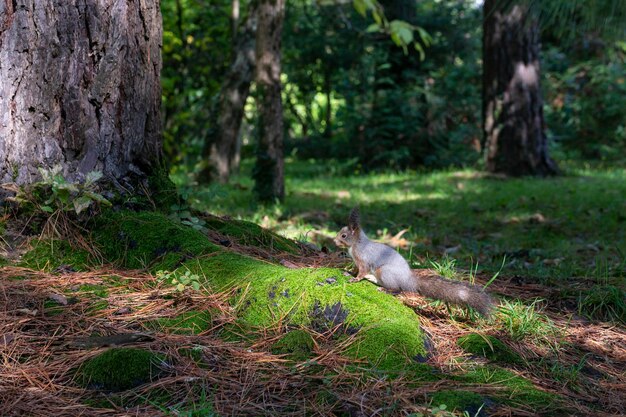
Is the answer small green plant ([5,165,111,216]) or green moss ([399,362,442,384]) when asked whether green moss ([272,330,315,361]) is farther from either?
small green plant ([5,165,111,216])

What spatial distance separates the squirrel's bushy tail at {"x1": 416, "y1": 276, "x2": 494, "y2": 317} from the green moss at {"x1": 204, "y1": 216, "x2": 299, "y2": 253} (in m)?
1.05

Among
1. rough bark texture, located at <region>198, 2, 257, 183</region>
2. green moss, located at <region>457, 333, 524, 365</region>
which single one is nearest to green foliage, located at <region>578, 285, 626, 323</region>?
green moss, located at <region>457, 333, 524, 365</region>

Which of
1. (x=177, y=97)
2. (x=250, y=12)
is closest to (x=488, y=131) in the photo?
(x=250, y=12)

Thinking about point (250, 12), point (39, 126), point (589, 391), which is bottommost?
point (589, 391)

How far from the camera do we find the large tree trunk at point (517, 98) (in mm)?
10867

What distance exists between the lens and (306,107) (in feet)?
65.0

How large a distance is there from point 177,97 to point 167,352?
1103 centimetres

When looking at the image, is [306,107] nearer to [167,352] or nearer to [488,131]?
[488,131]

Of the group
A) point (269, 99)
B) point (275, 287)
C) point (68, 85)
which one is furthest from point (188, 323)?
point (269, 99)

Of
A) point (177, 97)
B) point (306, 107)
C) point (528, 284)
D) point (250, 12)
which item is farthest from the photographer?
point (306, 107)

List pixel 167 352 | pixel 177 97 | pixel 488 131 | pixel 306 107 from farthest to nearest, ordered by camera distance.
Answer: pixel 306 107 → pixel 177 97 → pixel 488 131 → pixel 167 352

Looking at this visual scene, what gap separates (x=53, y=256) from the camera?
3098 mm

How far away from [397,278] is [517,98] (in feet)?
28.7

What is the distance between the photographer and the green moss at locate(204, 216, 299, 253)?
3.76m
